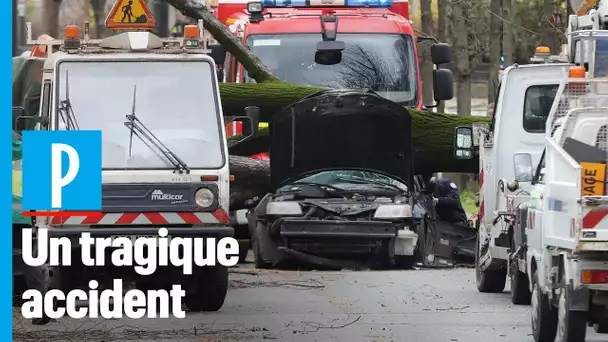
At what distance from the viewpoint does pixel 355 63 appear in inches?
827

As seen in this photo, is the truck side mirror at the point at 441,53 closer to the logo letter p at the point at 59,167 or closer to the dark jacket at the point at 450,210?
the dark jacket at the point at 450,210

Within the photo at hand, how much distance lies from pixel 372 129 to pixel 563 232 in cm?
912

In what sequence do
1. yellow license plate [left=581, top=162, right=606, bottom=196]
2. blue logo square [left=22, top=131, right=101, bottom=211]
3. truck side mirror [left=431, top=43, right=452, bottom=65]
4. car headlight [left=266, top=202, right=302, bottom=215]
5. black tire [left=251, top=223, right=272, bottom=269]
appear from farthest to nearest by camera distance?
truck side mirror [left=431, top=43, right=452, bottom=65]
black tire [left=251, top=223, right=272, bottom=269]
car headlight [left=266, top=202, right=302, bottom=215]
blue logo square [left=22, top=131, right=101, bottom=211]
yellow license plate [left=581, top=162, right=606, bottom=196]

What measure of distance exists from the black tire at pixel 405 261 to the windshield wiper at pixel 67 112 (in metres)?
5.58

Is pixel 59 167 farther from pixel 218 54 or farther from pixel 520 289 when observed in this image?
pixel 218 54

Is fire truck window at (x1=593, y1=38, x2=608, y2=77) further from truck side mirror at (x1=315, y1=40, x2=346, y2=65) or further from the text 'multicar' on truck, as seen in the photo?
truck side mirror at (x1=315, y1=40, x2=346, y2=65)

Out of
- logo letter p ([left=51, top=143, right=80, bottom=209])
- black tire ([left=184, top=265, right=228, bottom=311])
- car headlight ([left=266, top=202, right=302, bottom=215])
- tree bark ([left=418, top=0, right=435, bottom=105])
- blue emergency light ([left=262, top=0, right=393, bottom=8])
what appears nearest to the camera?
logo letter p ([left=51, top=143, right=80, bottom=209])

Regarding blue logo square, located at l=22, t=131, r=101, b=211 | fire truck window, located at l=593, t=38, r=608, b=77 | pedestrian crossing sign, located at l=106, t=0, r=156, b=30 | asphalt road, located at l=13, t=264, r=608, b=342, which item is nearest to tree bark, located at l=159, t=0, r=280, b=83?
asphalt road, located at l=13, t=264, r=608, b=342

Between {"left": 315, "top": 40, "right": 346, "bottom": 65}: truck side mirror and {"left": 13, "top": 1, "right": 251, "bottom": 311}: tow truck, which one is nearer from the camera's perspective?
{"left": 13, "top": 1, "right": 251, "bottom": 311}: tow truck

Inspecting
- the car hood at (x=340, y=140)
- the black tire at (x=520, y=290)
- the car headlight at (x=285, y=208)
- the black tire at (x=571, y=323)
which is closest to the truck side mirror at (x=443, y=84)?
the car hood at (x=340, y=140)

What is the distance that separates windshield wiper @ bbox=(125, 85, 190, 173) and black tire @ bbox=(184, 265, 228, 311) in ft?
3.04

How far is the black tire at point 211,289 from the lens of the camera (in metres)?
13.7

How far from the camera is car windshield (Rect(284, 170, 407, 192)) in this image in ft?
62.2

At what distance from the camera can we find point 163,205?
13281mm
